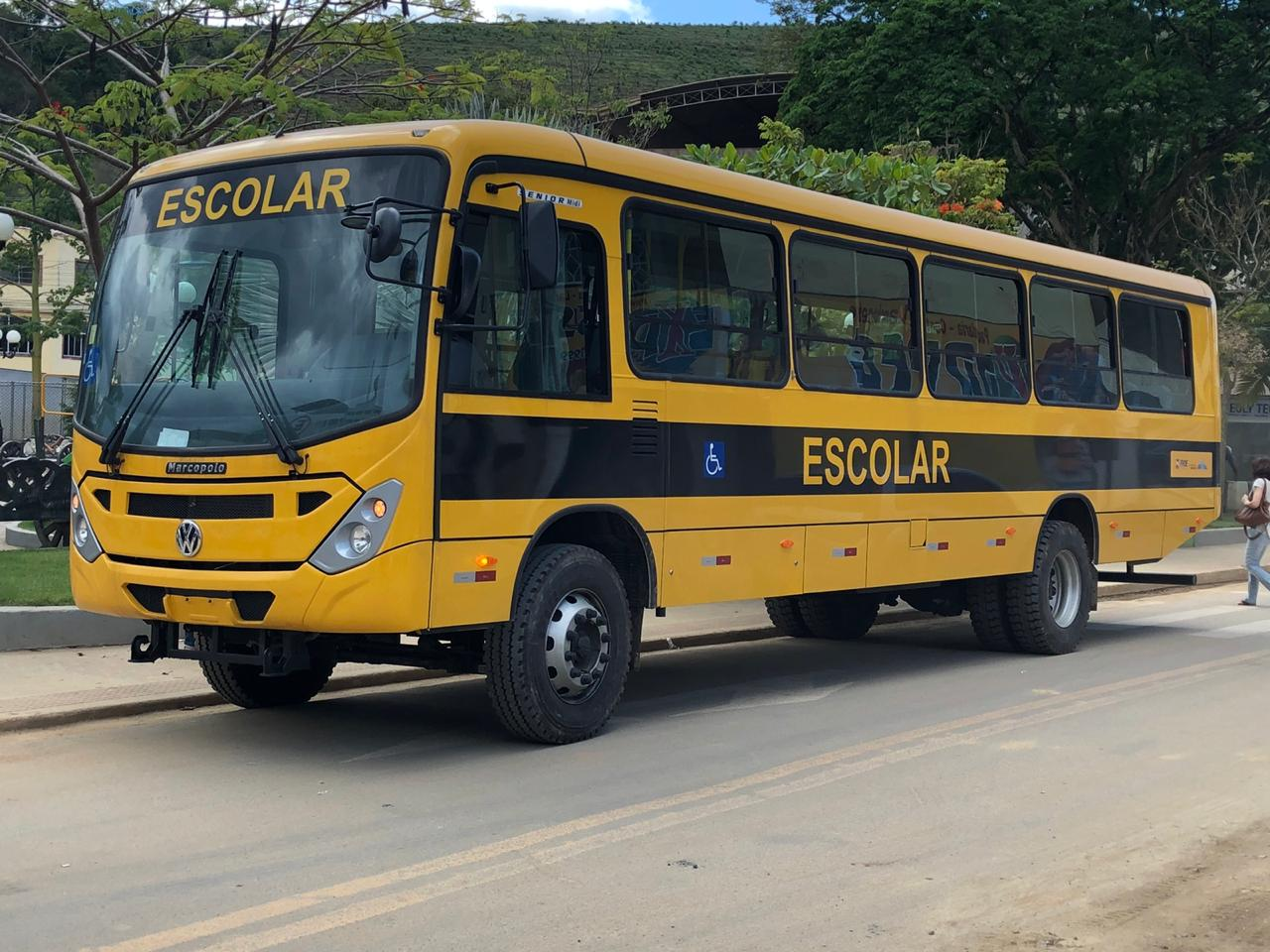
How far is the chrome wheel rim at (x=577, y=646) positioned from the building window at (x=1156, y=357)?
280 inches

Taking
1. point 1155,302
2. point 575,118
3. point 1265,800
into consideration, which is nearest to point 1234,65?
point 575,118

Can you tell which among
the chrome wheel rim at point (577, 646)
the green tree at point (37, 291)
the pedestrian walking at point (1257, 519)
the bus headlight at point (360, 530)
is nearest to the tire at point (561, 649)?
the chrome wheel rim at point (577, 646)

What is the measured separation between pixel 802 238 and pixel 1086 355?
421cm

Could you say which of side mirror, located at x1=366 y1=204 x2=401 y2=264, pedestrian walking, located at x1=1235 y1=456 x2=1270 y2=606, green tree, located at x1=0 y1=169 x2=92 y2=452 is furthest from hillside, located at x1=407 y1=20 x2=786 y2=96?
side mirror, located at x1=366 y1=204 x2=401 y2=264

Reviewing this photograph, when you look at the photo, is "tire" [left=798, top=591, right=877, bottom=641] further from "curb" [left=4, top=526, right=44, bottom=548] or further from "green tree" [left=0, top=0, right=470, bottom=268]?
"curb" [left=4, top=526, right=44, bottom=548]

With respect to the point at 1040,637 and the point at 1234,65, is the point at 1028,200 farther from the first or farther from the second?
the point at 1040,637

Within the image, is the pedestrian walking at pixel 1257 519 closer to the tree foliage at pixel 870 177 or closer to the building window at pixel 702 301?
the tree foliage at pixel 870 177

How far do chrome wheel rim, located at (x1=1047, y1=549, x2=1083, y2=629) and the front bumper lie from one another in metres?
7.04

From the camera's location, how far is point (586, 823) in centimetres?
668

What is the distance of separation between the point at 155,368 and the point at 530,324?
1.97 meters

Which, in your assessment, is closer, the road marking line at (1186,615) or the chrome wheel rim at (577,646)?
the chrome wheel rim at (577,646)

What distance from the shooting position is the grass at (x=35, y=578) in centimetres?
1150

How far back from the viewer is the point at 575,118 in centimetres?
2602

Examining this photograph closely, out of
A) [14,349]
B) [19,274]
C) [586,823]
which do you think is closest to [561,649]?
[586,823]
